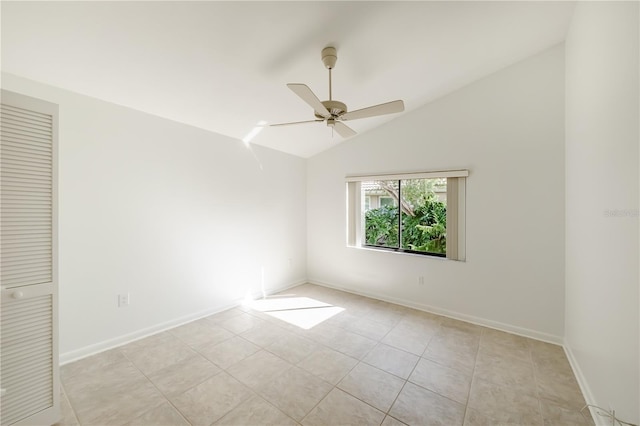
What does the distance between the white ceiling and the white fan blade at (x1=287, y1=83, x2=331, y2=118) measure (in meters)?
0.50

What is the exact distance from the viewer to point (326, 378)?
2123 mm

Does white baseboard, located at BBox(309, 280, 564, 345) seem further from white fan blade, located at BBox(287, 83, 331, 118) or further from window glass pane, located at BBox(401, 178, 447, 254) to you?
white fan blade, located at BBox(287, 83, 331, 118)

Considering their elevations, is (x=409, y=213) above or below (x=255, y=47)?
below

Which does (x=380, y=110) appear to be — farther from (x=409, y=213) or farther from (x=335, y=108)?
(x=409, y=213)

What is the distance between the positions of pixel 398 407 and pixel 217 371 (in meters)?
1.53

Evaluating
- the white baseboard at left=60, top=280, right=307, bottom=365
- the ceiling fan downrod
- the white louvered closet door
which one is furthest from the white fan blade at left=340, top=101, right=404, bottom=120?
the white baseboard at left=60, top=280, right=307, bottom=365

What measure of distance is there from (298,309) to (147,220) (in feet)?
7.25

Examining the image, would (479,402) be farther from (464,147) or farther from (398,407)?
(464,147)

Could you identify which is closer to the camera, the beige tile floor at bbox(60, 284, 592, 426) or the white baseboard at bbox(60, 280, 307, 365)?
the beige tile floor at bbox(60, 284, 592, 426)

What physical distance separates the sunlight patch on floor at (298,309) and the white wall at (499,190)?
0.98m

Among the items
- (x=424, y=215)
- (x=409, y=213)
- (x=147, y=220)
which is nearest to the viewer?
(x=147, y=220)

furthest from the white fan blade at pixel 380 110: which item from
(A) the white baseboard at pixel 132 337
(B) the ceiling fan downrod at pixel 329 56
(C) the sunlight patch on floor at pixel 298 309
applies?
(A) the white baseboard at pixel 132 337

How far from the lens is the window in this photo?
329 centimetres

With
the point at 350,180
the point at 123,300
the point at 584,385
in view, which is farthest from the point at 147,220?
the point at 584,385
